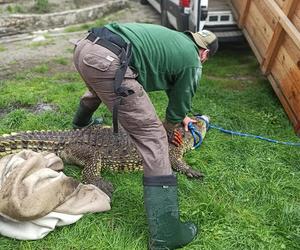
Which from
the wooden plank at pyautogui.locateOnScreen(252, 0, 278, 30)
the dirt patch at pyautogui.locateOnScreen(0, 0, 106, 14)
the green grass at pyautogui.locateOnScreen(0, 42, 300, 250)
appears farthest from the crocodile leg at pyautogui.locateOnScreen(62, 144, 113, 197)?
the dirt patch at pyautogui.locateOnScreen(0, 0, 106, 14)

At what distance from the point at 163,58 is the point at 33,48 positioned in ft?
16.5

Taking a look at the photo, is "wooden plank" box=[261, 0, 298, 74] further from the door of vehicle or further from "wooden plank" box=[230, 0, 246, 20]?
the door of vehicle

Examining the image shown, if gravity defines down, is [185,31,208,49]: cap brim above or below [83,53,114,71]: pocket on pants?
below

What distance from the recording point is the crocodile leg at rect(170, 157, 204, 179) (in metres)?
4.21

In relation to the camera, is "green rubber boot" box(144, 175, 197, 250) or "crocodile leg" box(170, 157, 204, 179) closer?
"green rubber boot" box(144, 175, 197, 250)

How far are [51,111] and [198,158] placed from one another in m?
2.11

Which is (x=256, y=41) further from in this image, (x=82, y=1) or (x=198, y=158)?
(x=82, y=1)

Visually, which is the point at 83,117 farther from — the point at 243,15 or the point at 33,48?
the point at 33,48

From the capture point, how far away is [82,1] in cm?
1098

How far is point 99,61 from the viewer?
311 centimetres

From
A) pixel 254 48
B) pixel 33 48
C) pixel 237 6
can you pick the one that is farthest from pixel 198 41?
pixel 33 48

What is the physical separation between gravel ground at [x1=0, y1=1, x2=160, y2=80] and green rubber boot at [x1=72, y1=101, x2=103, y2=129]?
2.27 metres

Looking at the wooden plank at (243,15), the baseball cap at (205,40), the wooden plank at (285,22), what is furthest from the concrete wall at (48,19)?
the baseball cap at (205,40)

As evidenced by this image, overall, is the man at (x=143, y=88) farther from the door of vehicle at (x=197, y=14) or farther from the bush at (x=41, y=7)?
the bush at (x=41, y=7)
